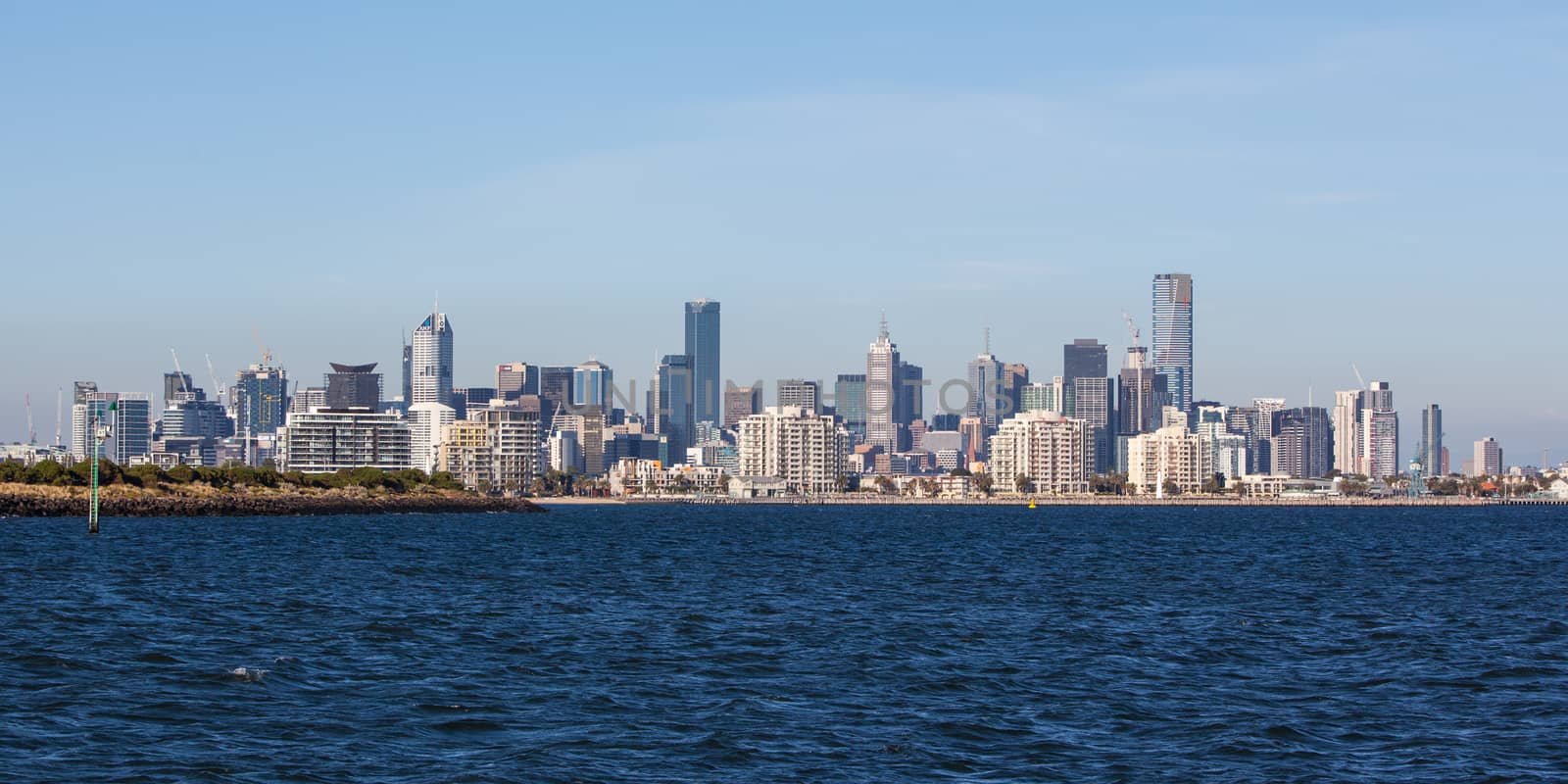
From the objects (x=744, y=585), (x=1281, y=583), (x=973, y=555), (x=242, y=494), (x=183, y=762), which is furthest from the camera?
(x=242, y=494)

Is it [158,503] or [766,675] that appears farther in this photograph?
[158,503]

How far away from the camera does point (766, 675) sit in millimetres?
42125

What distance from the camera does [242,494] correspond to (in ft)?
610

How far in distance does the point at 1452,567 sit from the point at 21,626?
237ft

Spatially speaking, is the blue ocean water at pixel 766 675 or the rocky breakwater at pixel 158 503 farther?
the rocky breakwater at pixel 158 503

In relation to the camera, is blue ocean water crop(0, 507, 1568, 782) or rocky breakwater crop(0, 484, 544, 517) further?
rocky breakwater crop(0, 484, 544, 517)

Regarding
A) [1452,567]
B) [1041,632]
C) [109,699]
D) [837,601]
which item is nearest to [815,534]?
[1452,567]

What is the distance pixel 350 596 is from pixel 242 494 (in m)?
130

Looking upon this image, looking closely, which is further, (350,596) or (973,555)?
(973,555)

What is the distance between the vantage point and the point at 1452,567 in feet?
308

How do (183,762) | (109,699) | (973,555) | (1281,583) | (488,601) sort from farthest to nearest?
1. (973,555)
2. (1281,583)
3. (488,601)
4. (109,699)
5. (183,762)

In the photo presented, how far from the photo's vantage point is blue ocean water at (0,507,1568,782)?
31.0 metres

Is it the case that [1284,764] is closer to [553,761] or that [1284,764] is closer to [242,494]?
[553,761]

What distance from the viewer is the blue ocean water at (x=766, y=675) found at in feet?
102
